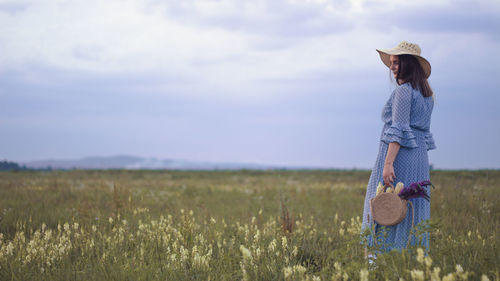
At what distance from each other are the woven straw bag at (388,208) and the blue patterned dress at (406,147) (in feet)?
1.06

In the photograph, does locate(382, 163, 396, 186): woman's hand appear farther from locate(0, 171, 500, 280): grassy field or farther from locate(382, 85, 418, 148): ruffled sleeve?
locate(0, 171, 500, 280): grassy field

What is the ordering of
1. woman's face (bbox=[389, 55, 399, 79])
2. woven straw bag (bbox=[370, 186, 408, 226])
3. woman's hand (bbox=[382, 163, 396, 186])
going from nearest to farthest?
woven straw bag (bbox=[370, 186, 408, 226])
woman's hand (bbox=[382, 163, 396, 186])
woman's face (bbox=[389, 55, 399, 79])

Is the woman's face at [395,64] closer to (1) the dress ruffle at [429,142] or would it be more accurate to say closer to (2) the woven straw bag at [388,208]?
(1) the dress ruffle at [429,142]

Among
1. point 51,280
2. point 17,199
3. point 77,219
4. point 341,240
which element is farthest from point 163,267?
point 17,199

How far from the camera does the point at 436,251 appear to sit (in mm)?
3398

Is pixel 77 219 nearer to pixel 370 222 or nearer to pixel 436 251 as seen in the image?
pixel 370 222

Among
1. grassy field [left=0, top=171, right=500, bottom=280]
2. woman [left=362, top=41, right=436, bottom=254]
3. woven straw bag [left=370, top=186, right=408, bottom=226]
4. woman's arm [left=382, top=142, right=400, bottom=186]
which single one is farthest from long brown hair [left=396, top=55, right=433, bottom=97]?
grassy field [left=0, top=171, right=500, bottom=280]

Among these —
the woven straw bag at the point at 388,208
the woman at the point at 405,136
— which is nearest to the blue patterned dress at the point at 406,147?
the woman at the point at 405,136

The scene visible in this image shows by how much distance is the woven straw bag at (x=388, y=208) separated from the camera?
12.3 feet

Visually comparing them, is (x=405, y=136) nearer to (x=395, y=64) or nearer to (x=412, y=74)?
(x=412, y=74)

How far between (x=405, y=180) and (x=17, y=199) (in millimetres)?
9379

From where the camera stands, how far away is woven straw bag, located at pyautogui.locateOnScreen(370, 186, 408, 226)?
3.74 meters

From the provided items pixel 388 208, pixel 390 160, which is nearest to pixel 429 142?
pixel 390 160

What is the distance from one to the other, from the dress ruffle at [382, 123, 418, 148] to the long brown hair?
0.53 metres
